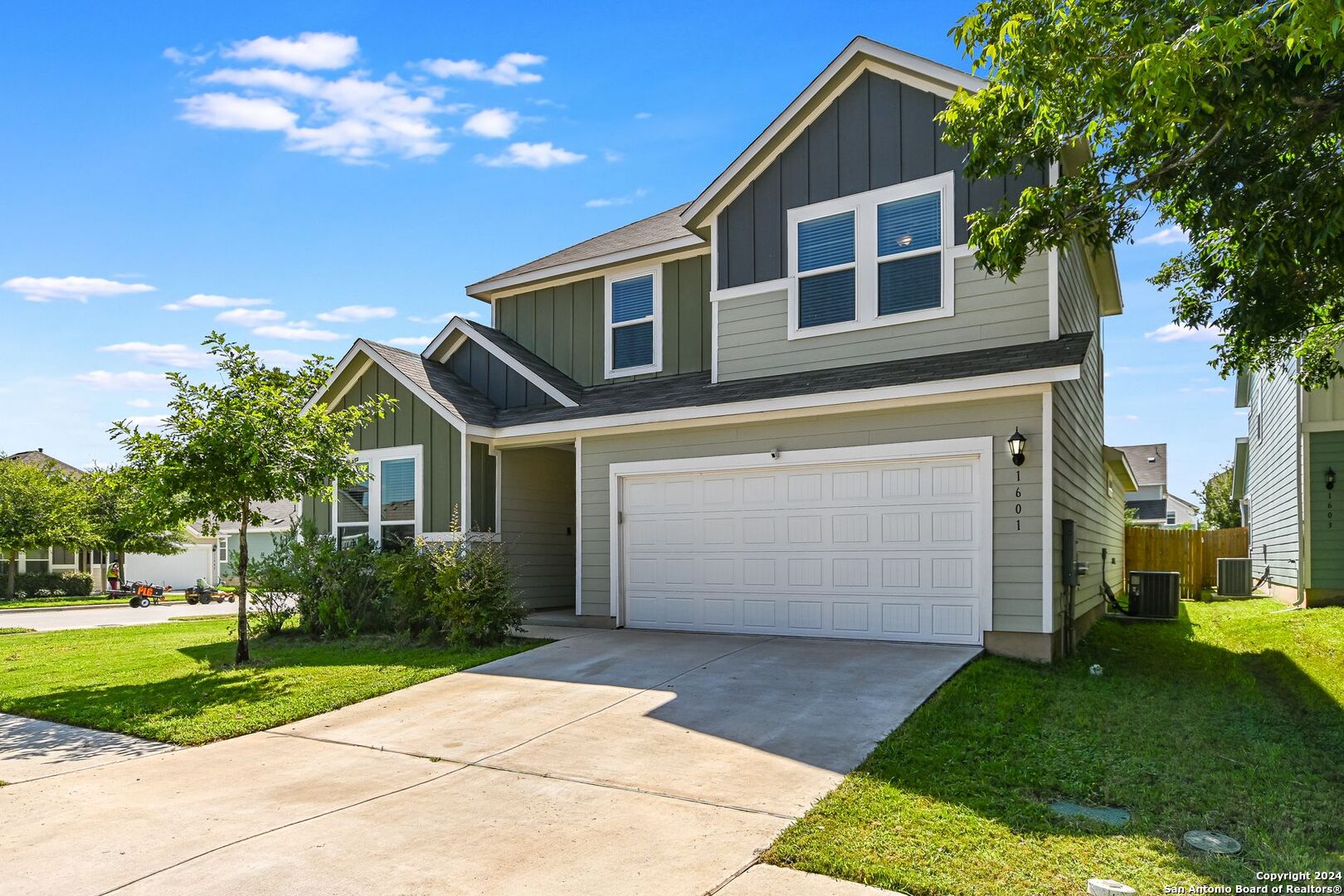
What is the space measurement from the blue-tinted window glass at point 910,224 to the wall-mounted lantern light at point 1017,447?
2565 millimetres

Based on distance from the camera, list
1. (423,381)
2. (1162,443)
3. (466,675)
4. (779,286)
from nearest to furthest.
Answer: (466,675) < (779,286) < (423,381) < (1162,443)

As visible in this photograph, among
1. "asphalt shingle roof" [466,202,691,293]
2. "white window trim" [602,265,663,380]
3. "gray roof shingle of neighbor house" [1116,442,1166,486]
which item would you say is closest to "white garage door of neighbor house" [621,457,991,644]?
"white window trim" [602,265,663,380]

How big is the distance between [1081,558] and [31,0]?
14206 mm

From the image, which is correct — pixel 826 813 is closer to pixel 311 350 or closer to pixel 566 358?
pixel 311 350

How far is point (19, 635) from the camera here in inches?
561

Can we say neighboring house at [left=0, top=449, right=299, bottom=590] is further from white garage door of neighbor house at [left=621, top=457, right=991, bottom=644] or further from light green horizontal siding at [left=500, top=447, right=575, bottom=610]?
white garage door of neighbor house at [left=621, top=457, right=991, bottom=644]

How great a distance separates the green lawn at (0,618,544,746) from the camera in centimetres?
752

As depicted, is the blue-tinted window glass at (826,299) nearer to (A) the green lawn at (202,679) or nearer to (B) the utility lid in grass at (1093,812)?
(A) the green lawn at (202,679)

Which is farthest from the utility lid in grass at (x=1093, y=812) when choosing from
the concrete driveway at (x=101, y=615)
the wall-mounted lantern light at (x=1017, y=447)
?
the concrete driveway at (x=101, y=615)

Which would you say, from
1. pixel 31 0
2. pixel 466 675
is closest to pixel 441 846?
pixel 466 675

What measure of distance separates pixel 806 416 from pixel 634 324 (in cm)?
445

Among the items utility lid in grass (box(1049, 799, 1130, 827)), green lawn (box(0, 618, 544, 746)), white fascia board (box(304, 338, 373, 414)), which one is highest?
white fascia board (box(304, 338, 373, 414))

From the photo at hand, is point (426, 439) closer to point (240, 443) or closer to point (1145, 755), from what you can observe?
point (240, 443)

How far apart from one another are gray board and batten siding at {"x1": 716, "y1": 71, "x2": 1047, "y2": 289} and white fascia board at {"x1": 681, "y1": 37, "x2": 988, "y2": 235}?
0.12 metres
